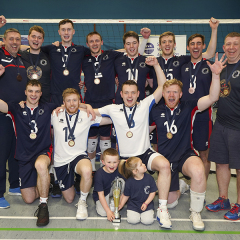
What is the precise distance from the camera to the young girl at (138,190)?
3558 millimetres

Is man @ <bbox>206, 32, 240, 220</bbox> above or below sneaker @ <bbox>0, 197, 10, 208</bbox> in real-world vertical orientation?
above

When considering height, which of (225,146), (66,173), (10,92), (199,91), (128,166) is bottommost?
(66,173)

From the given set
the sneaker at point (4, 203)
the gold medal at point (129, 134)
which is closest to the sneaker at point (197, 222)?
the gold medal at point (129, 134)

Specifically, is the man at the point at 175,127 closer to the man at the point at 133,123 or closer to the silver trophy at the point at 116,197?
the man at the point at 133,123

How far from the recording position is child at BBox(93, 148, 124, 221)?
3629mm

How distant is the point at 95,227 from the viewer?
3445 millimetres

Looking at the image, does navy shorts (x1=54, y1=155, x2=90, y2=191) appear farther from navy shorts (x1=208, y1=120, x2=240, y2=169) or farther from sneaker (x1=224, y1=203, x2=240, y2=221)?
sneaker (x1=224, y1=203, x2=240, y2=221)

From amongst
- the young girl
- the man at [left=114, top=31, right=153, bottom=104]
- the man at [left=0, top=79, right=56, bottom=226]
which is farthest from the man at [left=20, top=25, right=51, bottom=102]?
the young girl

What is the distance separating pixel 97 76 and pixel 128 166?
2.06 m

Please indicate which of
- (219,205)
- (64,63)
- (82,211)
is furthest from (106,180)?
(64,63)

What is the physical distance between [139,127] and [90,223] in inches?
61.4

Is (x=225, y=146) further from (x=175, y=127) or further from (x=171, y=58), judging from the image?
(x=171, y=58)

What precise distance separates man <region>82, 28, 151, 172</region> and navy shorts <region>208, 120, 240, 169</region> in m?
2.06

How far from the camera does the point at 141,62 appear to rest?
488 cm
